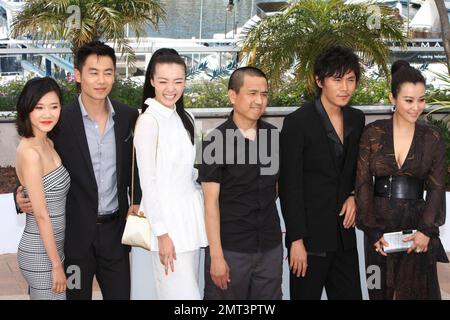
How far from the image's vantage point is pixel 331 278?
4301 millimetres

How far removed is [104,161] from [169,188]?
1.53ft

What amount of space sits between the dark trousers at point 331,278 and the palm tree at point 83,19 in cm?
487

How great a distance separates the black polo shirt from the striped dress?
72 cm

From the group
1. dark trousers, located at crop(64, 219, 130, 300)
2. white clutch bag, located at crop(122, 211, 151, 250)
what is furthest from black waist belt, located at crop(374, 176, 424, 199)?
dark trousers, located at crop(64, 219, 130, 300)

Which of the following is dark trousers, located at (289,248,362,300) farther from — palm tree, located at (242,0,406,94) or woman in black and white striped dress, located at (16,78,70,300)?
palm tree, located at (242,0,406,94)

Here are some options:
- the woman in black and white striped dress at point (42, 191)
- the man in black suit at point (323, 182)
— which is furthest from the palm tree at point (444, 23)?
the woman in black and white striped dress at point (42, 191)

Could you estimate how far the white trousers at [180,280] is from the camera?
3762mm

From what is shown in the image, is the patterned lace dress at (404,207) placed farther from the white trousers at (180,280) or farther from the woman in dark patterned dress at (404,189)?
the white trousers at (180,280)

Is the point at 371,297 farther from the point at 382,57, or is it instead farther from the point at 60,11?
the point at 60,11

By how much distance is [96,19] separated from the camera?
839 cm

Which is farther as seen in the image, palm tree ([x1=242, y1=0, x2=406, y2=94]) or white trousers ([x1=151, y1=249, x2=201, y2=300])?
palm tree ([x1=242, y1=0, x2=406, y2=94])

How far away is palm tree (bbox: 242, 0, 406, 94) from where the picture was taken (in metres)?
8.63

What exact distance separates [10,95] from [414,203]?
6.10 metres

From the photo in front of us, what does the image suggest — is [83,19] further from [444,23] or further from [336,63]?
[336,63]
